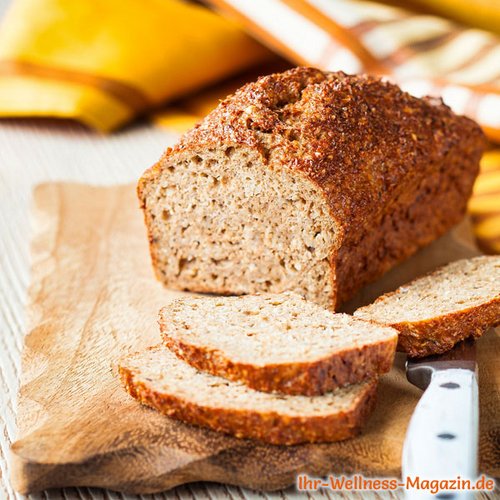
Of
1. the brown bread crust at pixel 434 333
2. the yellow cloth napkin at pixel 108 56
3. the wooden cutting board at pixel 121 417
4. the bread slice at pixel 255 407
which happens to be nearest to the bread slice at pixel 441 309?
the brown bread crust at pixel 434 333

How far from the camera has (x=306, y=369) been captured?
2.98 meters

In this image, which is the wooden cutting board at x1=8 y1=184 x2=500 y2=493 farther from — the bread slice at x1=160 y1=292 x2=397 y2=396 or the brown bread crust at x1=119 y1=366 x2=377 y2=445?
the bread slice at x1=160 y1=292 x2=397 y2=396

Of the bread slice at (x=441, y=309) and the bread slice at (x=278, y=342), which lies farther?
the bread slice at (x=441, y=309)

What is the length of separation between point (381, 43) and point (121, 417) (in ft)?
12.6

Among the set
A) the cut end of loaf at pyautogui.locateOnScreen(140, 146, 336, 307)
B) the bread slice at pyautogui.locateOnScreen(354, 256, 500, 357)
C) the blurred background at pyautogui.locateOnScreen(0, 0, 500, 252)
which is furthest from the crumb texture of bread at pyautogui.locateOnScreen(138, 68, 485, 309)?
the blurred background at pyautogui.locateOnScreen(0, 0, 500, 252)

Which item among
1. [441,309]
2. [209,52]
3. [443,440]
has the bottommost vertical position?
[443,440]

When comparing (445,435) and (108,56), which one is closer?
(445,435)

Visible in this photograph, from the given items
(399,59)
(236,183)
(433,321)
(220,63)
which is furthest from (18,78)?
(433,321)

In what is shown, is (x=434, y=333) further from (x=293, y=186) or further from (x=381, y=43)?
(x=381, y=43)

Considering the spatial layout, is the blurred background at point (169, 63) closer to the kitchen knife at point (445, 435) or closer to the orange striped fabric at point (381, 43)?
the orange striped fabric at point (381, 43)

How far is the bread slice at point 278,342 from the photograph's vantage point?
300 cm

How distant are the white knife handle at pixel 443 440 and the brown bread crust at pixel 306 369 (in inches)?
10.0

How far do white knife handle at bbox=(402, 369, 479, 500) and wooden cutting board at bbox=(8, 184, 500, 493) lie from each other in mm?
192

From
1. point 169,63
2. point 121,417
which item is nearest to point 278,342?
point 121,417
